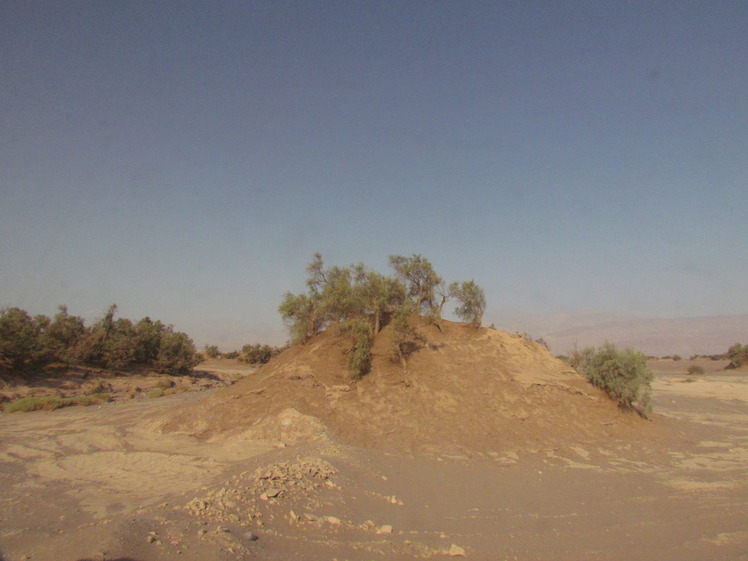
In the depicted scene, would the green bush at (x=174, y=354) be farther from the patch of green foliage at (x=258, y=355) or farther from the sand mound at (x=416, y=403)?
the sand mound at (x=416, y=403)

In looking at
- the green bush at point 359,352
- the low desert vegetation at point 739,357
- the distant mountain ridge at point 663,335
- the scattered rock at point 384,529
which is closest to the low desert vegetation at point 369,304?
the green bush at point 359,352

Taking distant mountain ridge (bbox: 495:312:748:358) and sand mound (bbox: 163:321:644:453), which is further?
distant mountain ridge (bbox: 495:312:748:358)

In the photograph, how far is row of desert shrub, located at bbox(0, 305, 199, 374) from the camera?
26.8 metres

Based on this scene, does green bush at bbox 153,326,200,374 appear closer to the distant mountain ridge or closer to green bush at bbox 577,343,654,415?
green bush at bbox 577,343,654,415

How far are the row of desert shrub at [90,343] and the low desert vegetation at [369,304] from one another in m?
20.5

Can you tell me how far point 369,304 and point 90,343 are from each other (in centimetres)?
2728

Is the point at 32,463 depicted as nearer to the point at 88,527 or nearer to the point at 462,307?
the point at 88,527

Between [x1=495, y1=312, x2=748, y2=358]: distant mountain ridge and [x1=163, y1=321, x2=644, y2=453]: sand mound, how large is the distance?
96794mm

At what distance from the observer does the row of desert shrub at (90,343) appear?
1053 inches

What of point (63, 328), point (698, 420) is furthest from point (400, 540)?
point (63, 328)

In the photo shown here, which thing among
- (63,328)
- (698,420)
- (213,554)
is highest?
(63,328)

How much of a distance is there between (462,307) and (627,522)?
12.9m

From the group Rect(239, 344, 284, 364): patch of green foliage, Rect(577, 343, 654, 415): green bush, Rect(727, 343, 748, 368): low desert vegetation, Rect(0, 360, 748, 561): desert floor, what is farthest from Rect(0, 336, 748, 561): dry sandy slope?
Rect(727, 343, 748, 368): low desert vegetation

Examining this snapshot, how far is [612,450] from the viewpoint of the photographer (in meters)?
13.0
